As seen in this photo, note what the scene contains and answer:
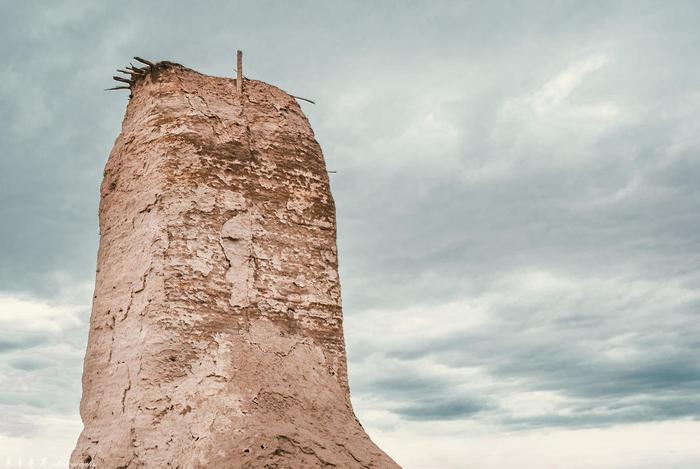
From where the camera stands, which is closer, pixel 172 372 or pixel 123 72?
pixel 172 372

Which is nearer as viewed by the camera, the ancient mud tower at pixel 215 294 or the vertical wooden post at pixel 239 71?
the ancient mud tower at pixel 215 294

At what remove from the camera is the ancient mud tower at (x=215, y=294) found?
6.73m

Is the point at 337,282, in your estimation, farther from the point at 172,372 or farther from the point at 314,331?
the point at 172,372

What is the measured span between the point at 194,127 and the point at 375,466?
3758mm

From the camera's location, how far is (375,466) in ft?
23.3

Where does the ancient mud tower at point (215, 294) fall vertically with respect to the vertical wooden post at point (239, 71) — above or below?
below

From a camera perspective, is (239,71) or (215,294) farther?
(239,71)

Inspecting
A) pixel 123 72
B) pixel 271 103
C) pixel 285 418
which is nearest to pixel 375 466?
pixel 285 418

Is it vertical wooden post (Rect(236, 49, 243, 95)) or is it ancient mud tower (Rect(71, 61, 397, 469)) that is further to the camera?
vertical wooden post (Rect(236, 49, 243, 95))

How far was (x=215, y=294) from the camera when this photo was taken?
7273 mm

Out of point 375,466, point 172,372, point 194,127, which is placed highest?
point 194,127

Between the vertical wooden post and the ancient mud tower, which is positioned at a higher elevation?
the vertical wooden post

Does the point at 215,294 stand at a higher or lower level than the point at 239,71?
lower

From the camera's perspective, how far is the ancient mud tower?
22.1ft
